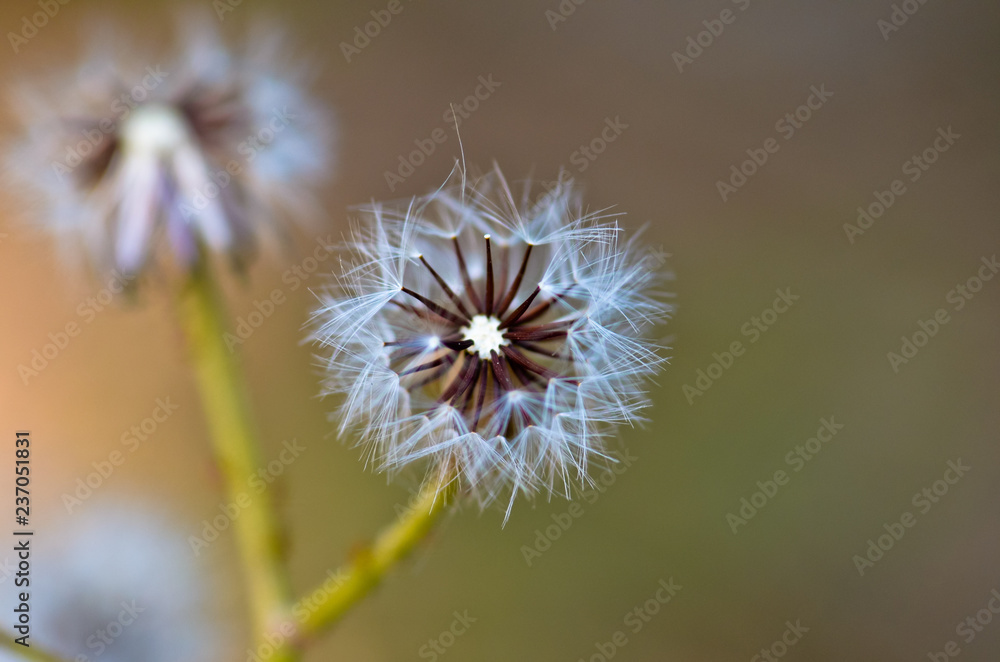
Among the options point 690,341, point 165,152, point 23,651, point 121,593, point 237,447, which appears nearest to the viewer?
point 23,651

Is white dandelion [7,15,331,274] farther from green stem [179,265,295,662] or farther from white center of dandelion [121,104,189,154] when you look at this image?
green stem [179,265,295,662]

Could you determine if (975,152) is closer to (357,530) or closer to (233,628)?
(357,530)

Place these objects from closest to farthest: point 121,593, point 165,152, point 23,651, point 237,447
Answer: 1. point 23,651
2. point 237,447
3. point 165,152
4. point 121,593

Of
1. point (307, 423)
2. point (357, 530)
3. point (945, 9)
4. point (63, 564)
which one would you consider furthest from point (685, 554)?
point (945, 9)

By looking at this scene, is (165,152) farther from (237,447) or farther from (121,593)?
(121,593)

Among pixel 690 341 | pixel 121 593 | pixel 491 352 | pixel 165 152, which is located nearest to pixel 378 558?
pixel 491 352

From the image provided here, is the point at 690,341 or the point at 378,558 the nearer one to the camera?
the point at 378,558
